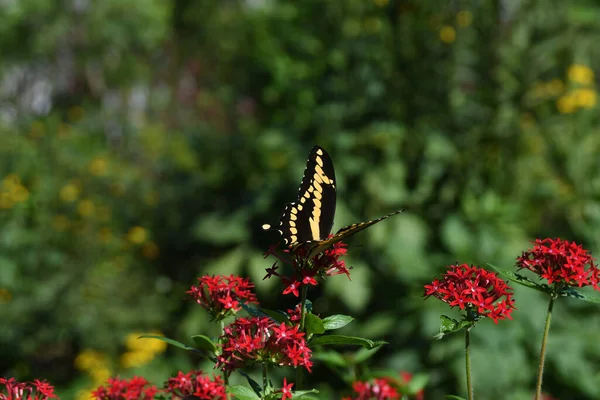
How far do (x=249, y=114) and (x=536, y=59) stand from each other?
7.43 ft

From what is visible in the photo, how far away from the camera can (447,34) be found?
4355 mm

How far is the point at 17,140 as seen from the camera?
582 centimetres

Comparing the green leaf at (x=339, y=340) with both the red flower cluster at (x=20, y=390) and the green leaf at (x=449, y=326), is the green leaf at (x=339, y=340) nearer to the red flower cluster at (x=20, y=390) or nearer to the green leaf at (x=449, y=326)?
the green leaf at (x=449, y=326)

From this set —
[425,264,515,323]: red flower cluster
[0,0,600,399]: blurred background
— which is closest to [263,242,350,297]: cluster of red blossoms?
[425,264,515,323]: red flower cluster

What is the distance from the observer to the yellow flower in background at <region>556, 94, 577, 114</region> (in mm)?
4453

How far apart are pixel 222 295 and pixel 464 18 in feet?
11.8

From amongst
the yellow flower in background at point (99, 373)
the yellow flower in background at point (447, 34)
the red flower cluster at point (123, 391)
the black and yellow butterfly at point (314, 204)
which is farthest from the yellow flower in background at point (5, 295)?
the red flower cluster at point (123, 391)

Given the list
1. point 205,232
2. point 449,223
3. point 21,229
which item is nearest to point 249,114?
point 205,232

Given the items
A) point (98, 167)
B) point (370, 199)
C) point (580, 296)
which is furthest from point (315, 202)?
point (98, 167)

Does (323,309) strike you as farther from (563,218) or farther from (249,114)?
(249,114)

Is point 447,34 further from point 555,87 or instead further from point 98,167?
point 98,167

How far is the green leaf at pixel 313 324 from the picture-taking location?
1.07 meters

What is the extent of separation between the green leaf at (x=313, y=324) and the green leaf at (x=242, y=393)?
0.13m

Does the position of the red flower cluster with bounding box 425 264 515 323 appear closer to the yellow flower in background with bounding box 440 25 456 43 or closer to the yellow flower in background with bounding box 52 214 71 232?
the yellow flower in background with bounding box 440 25 456 43
